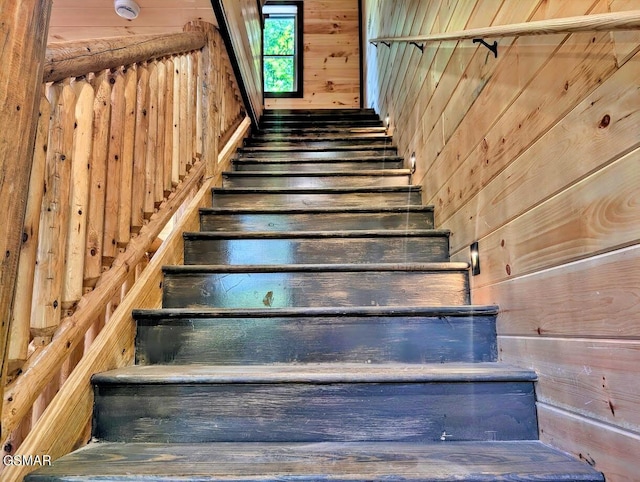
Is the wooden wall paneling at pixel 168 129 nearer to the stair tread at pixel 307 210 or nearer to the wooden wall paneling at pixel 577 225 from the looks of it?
the stair tread at pixel 307 210

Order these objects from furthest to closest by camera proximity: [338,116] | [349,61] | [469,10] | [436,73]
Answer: [349,61] → [338,116] → [436,73] → [469,10]

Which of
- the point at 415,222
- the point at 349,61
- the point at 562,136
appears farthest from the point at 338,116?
the point at 562,136

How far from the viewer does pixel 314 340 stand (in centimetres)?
124

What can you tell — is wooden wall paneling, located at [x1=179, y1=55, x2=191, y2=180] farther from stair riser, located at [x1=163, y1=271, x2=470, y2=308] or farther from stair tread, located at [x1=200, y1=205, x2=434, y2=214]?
stair riser, located at [x1=163, y1=271, x2=470, y2=308]

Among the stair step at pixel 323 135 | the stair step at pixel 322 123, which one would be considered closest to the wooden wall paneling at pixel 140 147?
the stair step at pixel 323 135

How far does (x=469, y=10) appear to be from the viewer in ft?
4.70

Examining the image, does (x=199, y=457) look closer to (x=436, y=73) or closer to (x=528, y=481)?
(x=528, y=481)

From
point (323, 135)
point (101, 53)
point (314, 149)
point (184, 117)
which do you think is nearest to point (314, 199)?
point (184, 117)

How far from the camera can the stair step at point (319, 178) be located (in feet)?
7.66

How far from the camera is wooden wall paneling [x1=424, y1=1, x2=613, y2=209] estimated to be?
863 mm

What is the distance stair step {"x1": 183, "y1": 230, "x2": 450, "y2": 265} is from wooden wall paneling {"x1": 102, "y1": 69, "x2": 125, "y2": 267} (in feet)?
1.59

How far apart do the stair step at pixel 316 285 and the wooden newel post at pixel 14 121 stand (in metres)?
0.74

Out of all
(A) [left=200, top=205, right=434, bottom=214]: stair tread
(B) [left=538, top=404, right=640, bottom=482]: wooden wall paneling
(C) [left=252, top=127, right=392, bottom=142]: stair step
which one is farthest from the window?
(B) [left=538, top=404, right=640, bottom=482]: wooden wall paneling

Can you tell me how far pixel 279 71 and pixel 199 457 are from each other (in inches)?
209
